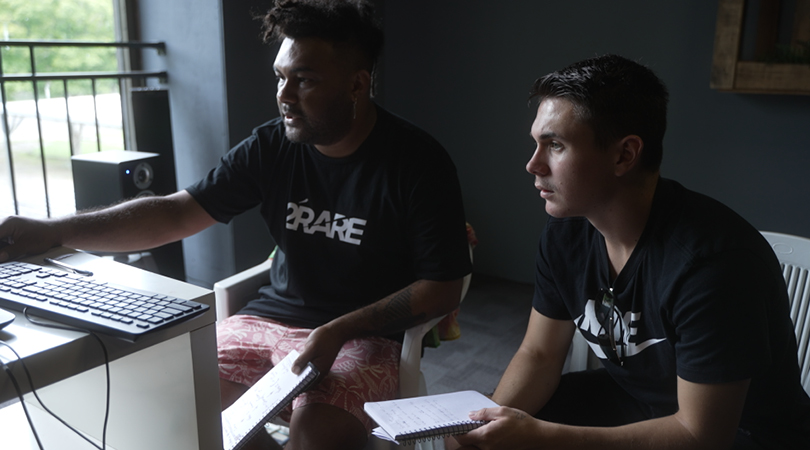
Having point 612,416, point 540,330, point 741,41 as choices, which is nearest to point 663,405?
point 612,416

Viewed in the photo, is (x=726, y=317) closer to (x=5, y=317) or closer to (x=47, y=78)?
(x=5, y=317)

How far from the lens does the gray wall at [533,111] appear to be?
266 centimetres

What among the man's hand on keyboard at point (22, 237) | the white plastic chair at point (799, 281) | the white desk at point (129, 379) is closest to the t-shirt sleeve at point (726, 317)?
the white plastic chair at point (799, 281)

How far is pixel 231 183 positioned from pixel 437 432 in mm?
913

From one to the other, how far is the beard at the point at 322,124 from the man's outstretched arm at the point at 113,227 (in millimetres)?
345

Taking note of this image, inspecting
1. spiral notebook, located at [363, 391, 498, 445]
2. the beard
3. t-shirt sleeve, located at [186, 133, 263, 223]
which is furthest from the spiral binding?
t-shirt sleeve, located at [186, 133, 263, 223]

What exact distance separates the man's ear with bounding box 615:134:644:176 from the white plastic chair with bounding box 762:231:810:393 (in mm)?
548

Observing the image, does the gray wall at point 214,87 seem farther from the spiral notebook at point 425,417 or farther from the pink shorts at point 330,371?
the spiral notebook at point 425,417

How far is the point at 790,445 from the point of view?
42.3 inches

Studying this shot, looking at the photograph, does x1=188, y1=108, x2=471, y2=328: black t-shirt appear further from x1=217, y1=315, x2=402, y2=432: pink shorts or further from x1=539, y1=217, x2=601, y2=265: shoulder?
x1=539, y1=217, x2=601, y2=265: shoulder

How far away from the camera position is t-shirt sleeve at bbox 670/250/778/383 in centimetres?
97

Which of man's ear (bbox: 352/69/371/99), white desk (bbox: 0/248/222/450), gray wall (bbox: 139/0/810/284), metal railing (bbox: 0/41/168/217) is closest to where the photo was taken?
white desk (bbox: 0/248/222/450)

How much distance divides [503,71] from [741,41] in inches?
42.3

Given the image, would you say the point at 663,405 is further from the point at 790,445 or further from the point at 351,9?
the point at 351,9
